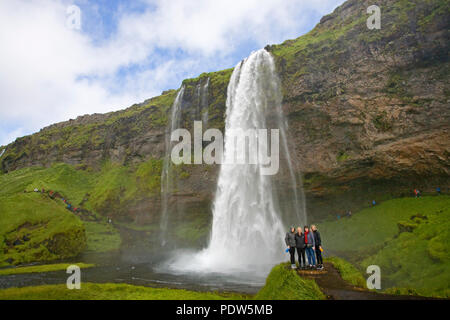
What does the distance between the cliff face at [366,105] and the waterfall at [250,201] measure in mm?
1730

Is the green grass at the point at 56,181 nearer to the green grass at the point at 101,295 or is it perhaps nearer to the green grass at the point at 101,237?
the green grass at the point at 101,237

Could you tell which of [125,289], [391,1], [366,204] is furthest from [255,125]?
[125,289]

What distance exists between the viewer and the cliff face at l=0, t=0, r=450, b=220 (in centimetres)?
2547

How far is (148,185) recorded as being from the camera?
1764 inches

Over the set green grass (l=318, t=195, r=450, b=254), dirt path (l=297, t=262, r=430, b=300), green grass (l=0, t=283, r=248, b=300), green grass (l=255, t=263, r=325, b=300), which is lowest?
green grass (l=0, t=283, r=248, b=300)

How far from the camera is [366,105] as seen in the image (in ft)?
92.9

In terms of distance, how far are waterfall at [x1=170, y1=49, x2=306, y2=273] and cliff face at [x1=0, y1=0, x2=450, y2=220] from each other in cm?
173

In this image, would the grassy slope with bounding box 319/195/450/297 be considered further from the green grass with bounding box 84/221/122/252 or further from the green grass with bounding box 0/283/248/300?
the green grass with bounding box 84/221/122/252

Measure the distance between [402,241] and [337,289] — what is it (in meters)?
13.5

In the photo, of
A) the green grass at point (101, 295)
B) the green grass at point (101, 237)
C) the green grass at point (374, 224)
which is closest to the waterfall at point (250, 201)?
the green grass at point (374, 224)

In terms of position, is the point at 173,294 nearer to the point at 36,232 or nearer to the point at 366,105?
the point at 366,105

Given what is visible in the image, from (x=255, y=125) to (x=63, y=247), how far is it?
26.4 m

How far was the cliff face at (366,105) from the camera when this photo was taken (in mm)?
25469

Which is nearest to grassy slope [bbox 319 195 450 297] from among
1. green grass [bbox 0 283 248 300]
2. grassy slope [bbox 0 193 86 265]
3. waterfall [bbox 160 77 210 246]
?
green grass [bbox 0 283 248 300]
